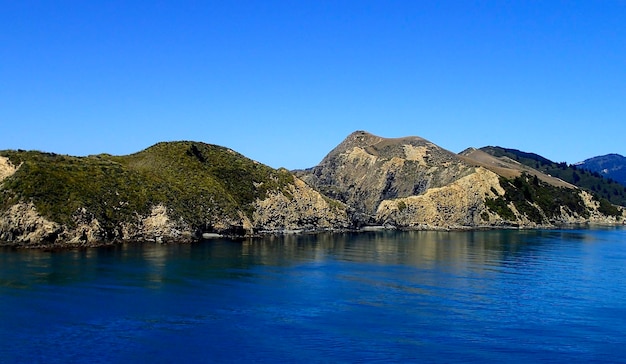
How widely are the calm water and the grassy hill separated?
→ 1334cm

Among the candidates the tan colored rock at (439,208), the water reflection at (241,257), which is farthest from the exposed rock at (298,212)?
the tan colored rock at (439,208)

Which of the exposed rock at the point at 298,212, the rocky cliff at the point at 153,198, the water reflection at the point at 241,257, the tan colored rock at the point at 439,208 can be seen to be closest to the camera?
the water reflection at the point at 241,257

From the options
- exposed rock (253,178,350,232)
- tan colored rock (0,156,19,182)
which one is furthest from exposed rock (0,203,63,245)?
exposed rock (253,178,350,232)

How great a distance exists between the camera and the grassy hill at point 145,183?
105125mm

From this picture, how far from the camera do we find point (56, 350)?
41875mm

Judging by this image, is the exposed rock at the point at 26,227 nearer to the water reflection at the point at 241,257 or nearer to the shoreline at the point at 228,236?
the shoreline at the point at 228,236

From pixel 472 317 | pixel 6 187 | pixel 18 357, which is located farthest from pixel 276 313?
pixel 6 187

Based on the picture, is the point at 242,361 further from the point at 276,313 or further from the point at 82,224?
the point at 82,224

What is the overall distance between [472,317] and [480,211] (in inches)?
5745

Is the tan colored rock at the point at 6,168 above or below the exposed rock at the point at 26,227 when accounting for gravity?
above

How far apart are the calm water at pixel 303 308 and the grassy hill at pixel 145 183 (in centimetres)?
1334

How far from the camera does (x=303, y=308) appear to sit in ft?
185

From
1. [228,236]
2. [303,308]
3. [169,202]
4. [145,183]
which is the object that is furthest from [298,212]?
[303,308]

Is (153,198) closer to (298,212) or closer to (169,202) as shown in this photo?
(169,202)
